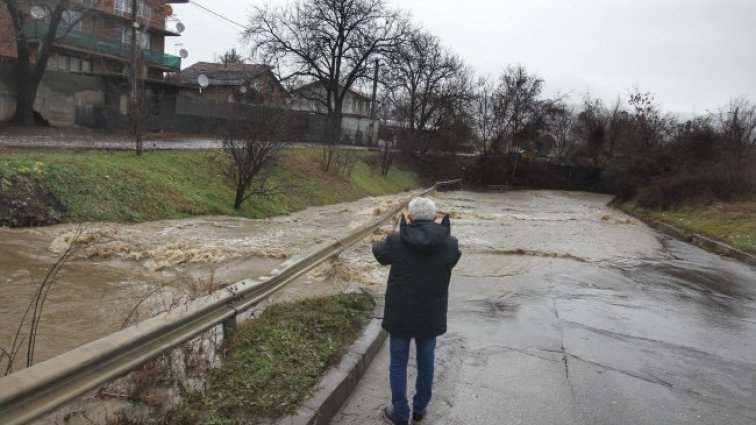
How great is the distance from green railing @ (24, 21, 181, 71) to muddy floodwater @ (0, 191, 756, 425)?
31.1 metres

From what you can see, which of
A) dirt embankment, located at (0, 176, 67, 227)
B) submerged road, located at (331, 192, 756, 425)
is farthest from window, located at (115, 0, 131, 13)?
submerged road, located at (331, 192, 756, 425)

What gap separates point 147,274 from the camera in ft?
28.5

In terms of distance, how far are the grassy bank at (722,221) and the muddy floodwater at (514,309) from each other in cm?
307

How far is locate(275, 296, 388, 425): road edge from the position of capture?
401 cm

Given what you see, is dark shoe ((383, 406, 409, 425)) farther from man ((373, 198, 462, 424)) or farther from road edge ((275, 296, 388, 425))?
road edge ((275, 296, 388, 425))

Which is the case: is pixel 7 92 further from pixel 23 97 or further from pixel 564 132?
pixel 564 132

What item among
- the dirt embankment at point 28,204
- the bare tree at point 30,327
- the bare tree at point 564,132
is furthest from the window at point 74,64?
the bare tree at point 564,132

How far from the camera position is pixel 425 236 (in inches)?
168

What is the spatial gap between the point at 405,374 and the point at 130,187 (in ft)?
39.6

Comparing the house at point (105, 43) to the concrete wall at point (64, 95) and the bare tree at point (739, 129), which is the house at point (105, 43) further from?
the bare tree at point (739, 129)

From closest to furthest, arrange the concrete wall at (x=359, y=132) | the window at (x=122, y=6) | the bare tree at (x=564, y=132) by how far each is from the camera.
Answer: the window at (x=122, y=6) → the concrete wall at (x=359, y=132) → the bare tree at (x=564, y=132)

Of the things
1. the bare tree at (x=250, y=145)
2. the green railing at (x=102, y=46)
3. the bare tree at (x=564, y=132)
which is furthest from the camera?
the bare tree at (x=564, y=132)

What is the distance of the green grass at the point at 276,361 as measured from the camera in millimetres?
3830

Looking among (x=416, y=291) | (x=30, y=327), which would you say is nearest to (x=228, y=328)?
(x=416, y=291)
